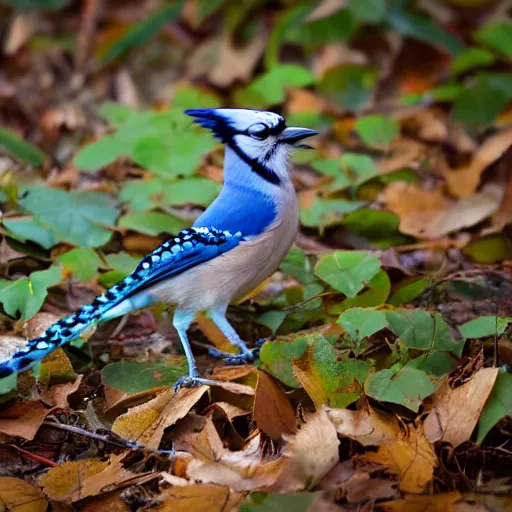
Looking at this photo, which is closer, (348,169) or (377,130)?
(348,169)

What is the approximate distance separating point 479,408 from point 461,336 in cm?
51

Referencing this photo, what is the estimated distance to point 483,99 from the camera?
441 cm

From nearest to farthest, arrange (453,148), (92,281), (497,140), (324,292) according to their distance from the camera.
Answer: (324,292), (92,281), (497,140), (453,148)

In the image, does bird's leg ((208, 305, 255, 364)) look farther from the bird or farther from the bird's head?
the bird's head

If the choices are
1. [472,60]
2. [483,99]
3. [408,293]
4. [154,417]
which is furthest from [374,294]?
[472,60]

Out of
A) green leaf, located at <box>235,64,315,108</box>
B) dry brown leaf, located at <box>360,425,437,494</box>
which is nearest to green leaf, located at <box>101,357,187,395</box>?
dry brown leaf, located at <box>360,425,437,494</box>

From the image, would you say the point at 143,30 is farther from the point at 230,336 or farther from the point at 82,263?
the point at 230,336

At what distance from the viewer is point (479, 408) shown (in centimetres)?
227

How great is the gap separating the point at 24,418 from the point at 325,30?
9.79 ft

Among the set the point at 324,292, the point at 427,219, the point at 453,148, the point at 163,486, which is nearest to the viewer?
the point at 163,486

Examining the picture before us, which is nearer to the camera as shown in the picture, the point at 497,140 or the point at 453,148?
the point at 497,140

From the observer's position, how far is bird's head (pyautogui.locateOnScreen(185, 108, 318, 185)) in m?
2.89

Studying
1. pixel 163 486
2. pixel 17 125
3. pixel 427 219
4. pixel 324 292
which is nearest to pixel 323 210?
pixel 427 219

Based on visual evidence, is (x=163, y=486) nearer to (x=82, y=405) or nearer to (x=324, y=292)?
(x=82, y=405)
